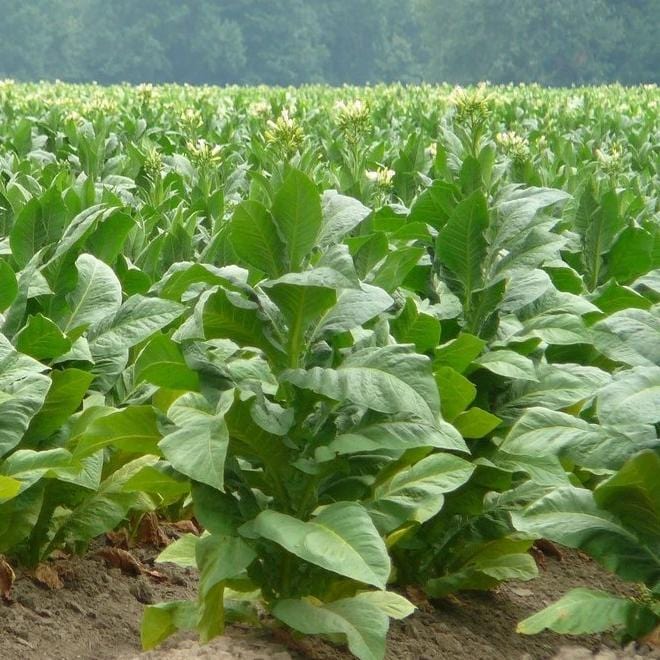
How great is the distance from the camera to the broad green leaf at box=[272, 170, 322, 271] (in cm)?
283

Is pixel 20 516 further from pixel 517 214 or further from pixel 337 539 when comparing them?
pixel 517 214

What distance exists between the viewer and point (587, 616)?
295cm

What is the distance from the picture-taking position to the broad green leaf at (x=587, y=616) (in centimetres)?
293

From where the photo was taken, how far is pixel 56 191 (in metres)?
3.81

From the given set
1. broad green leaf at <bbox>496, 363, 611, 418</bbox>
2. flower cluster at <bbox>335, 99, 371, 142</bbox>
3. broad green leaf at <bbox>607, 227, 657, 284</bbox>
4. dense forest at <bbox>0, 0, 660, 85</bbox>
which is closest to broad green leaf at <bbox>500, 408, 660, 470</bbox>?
broad green leaf at <bbox>496, 363, 611, 418</bbox>

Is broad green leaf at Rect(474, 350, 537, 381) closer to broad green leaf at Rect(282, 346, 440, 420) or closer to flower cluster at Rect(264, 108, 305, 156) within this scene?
broad green leaf at Rect(282, 346, 440, 420)

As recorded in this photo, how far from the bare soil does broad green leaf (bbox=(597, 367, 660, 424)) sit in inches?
25.1

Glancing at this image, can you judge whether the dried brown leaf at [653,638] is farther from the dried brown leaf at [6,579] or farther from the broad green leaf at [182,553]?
the dried brown leaf at [6,579]

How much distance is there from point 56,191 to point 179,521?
1.07 m

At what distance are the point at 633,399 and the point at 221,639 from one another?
1.07 m

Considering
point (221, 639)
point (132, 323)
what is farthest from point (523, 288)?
point (221, 639)

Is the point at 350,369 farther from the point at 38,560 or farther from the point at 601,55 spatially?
the point at 601,55

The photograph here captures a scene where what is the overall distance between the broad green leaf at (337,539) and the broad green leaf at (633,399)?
548 millimetres

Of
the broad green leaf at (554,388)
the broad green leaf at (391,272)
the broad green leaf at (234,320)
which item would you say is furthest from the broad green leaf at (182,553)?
the broad green leaf at (554,388)
